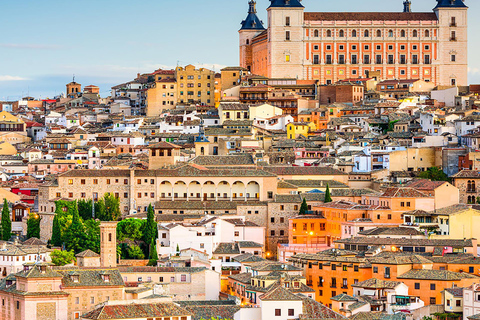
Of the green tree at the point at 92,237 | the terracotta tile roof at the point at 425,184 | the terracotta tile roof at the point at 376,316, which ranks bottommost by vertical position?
the terracotta tile roof at the point at 376,316

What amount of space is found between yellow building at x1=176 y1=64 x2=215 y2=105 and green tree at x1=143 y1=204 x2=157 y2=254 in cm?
3978

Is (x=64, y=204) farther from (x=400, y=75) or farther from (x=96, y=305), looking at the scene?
(x=400, y=75)

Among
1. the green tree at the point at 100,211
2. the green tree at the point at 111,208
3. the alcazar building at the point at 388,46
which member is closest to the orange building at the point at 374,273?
the green tree at the point at 111,208

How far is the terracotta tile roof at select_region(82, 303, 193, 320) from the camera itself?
133 feet

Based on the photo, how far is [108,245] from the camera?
54.8m

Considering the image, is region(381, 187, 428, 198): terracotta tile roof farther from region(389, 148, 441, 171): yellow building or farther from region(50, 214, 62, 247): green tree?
region(50, 214, 62, 247): green tree

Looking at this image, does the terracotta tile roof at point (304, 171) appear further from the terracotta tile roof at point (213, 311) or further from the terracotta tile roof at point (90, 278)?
the terracotta tile roof at point (213, 311)

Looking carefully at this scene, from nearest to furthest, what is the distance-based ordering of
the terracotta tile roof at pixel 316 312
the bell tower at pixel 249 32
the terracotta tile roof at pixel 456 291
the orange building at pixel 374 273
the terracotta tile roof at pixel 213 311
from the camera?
the terracotta tile roof at pixel 316 312 < the terracotta tile roof at pixel 213 311 < the terracotta tile roof at pixel 456 291 < the orange building at pixel 374 273 < the bell tower at pixel 249 32

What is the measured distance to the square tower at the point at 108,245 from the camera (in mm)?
54562

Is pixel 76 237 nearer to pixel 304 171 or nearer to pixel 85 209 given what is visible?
pixel 85 209

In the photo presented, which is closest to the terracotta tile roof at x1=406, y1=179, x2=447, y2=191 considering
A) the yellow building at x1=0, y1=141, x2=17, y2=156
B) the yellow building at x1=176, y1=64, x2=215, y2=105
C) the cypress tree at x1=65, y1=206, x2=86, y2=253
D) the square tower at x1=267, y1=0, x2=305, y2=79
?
the cypress tree at x1=65, y1=206, x2=86, y2=253

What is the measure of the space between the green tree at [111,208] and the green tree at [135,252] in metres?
4.27

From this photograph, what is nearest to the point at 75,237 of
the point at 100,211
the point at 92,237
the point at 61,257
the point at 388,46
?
the point at 92,237

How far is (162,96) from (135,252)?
41591 mm
